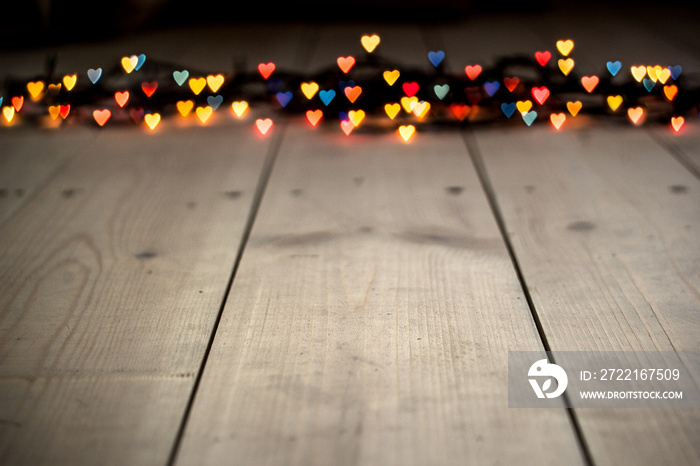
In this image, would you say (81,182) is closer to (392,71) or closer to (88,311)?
(88,311)

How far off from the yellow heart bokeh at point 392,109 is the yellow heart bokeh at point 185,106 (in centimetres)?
34

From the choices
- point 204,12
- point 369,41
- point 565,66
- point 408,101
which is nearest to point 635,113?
point 565,66

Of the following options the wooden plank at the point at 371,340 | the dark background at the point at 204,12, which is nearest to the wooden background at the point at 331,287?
Answer: the wooden plank at the point at 371,340

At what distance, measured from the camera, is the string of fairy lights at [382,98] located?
1.16 metres

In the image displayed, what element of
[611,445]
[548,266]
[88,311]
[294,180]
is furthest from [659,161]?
[88,311]

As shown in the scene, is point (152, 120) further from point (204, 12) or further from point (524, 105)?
point (204, 12)

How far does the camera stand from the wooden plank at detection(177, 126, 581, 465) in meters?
0.47

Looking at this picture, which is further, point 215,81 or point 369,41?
point 369,41

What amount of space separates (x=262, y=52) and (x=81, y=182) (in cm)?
85

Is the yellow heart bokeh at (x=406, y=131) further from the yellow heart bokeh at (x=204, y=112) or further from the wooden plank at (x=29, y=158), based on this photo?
the wooden plank at (x=29, y=158)

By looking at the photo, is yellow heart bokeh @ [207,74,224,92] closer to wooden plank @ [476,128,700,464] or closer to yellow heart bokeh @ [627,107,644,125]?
wooden plank @ [476,128,700,464]

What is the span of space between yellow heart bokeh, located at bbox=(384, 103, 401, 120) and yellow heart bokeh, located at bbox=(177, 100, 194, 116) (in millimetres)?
343

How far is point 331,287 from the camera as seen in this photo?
2.22 feet

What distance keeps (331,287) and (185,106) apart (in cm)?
66
